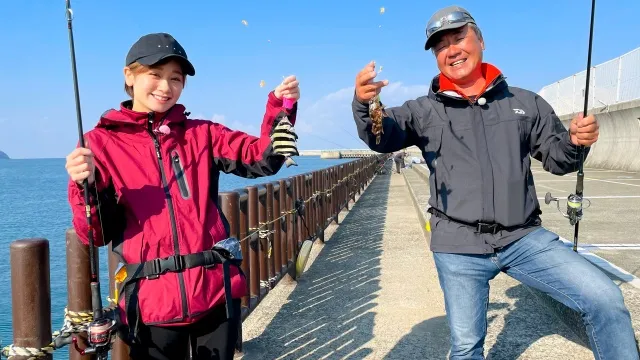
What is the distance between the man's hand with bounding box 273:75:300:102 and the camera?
2.35m

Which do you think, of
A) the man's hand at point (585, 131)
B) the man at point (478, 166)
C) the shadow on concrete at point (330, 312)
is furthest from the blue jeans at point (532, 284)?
the shadow on concrete at point (330, 312)

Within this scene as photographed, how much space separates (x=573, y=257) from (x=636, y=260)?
11.3 feet

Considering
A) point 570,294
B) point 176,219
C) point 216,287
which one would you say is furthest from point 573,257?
point 176,219

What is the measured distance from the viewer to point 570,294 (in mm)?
2467

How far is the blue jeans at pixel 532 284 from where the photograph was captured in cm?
237

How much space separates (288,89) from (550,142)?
5.15ft

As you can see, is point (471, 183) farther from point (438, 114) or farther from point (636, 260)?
point (636, 260)

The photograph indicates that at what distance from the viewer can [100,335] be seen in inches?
79.4

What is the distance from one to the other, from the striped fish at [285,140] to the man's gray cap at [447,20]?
1079 mm

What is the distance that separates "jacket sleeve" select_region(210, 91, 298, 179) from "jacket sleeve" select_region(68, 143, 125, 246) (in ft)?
1.81

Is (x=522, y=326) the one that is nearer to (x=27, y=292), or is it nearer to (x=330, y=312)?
(x=330, y=312)

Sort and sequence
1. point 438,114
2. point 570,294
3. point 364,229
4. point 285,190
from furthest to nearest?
point 364,229 → point 285,190 → point 438,114 → point 570,294

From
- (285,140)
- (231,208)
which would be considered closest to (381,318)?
(231,208)

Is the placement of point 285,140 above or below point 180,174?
above
